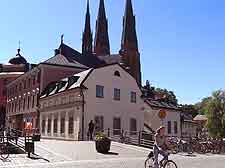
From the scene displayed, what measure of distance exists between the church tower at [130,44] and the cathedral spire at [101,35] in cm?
757

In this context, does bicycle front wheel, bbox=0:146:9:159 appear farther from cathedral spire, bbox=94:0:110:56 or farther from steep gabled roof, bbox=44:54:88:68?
cathedral spire, bbox=94:0:110:56

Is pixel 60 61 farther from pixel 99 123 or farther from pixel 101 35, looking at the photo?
pixel 101 35

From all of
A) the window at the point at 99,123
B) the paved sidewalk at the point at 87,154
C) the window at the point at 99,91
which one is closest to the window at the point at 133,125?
the window at the point at 99,123

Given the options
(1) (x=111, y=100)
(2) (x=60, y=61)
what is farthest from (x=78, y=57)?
(1) (x=111, y=100)

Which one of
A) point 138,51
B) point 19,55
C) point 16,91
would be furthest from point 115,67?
point 19,55

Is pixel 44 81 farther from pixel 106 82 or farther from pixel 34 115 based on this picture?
pixel 106 82

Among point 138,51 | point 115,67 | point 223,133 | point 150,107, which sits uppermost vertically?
point 138,51

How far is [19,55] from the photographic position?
9925 cm

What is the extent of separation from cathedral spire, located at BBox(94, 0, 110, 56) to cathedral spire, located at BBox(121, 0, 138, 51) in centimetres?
800

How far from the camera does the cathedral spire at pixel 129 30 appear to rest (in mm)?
84000

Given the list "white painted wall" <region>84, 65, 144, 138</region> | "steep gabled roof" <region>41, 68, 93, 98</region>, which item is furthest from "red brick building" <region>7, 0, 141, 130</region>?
"white painted wall" <region>84, 65, 144, 138</region>

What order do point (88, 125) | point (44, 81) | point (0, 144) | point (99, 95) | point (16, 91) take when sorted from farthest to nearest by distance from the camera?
point (16, 91)
point (44, 81)
point (99, 95)
point (88, 125)
point (0, 144)

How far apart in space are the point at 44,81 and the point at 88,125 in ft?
48.5

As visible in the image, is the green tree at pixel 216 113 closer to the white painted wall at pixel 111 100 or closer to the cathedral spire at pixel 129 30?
the white painted wall at pixel 111 100
